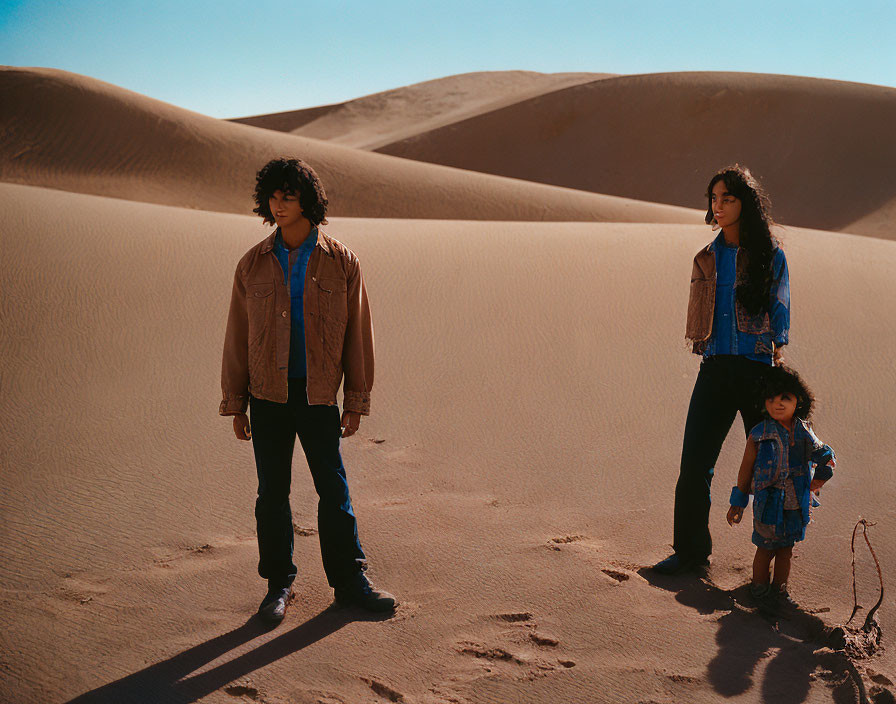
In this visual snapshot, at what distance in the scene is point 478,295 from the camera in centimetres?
795

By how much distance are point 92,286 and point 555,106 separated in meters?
39.3

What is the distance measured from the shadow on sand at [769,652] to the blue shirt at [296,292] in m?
1.88

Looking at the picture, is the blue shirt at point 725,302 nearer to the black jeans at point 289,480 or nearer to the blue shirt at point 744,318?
the blue shirt at point 744,318

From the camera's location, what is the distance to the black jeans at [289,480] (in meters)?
3.33

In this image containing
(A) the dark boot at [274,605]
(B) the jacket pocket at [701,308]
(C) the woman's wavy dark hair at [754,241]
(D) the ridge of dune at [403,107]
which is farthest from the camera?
(D) the ridge of dune at [403,107]

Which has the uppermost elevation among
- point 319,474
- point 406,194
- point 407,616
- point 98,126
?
point 98,126

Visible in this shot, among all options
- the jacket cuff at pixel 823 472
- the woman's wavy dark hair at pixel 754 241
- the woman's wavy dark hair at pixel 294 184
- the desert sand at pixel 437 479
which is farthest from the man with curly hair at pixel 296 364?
the jacket cuff at pixel 823 472

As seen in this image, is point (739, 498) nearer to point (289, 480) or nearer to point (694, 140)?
point (289, 480)

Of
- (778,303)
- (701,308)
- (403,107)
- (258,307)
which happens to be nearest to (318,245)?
(258,307)

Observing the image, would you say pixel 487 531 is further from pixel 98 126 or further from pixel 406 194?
pixel 98 126

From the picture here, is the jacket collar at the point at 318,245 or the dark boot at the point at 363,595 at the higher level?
the jacket collar at the point at 318,245

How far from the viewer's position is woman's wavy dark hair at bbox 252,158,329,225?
3.24 metres

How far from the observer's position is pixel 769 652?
10.4 feet

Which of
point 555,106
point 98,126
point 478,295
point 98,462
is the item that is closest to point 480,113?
point 555,106
